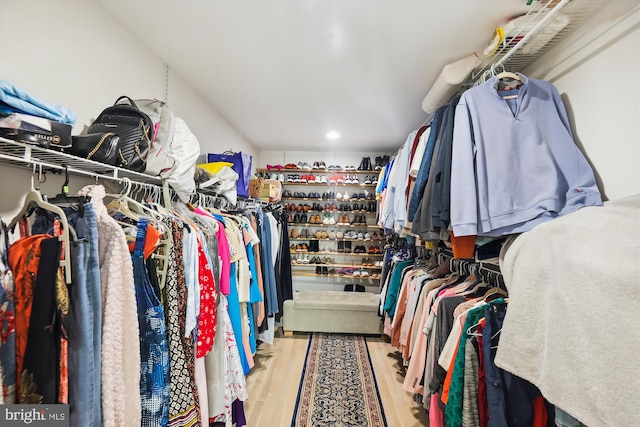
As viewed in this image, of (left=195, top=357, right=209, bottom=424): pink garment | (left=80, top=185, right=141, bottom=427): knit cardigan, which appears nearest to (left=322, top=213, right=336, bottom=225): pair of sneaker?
(left=195, top=357, right=209, bottom=424): pink garment

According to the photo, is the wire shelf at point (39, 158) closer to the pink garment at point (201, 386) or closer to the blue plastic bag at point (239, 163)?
the pink garment at point (201, 386)

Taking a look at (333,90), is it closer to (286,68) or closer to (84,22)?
(286,68)

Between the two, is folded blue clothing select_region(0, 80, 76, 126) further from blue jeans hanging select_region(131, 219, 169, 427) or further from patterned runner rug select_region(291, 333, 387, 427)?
patterned runner rug select_region(291, 333, 387, 427)

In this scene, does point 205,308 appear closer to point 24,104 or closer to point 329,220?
point 24,104

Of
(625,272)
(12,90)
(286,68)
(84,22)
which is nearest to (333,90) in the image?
(286,68)

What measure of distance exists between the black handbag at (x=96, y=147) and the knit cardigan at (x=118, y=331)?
202 mm

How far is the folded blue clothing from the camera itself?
76 centimetres

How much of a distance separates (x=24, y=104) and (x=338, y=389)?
2480 mm

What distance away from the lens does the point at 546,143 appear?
45.8 inches

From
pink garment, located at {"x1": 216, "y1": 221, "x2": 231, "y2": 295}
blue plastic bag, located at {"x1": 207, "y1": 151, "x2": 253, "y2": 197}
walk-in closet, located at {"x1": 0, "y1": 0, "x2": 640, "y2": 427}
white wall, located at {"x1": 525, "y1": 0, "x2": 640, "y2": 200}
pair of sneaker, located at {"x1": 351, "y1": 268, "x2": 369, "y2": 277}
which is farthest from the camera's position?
pair of sneaker, located at {"x1": 351, "y1": 268, "x2": 369, "y2": 277}

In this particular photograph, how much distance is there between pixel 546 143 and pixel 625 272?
69 cm

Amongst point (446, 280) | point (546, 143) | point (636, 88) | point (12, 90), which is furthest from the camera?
point (446, 280)

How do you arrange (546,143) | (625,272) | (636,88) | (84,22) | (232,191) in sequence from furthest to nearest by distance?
(232,191), (84,22), (546,143), (636,88), (625,272)

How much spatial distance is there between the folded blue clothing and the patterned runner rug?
2115 mm
